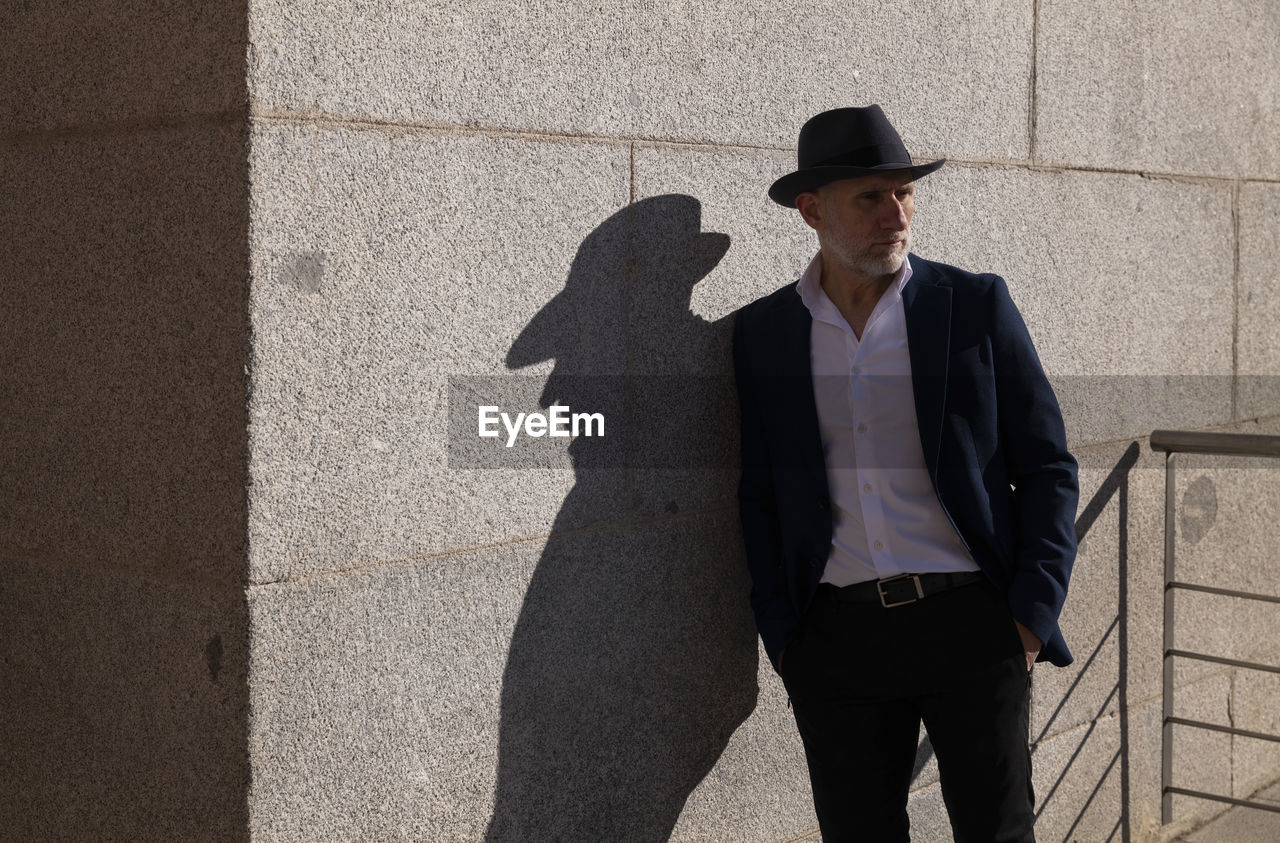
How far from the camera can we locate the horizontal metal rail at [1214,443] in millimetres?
4855

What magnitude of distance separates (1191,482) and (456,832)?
12.6 ft

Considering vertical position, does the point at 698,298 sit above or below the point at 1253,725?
above

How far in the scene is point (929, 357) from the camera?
360 cm

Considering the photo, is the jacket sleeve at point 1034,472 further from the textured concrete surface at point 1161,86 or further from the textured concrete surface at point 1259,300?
the textured concrete surface at point 1259,300

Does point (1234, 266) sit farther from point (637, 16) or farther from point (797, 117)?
point (637, 16)

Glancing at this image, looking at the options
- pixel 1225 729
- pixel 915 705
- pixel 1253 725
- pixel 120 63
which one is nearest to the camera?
pixel 120 63

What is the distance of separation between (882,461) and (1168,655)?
8.25ft

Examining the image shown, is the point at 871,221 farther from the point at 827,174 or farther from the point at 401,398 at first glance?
the point at 401,398

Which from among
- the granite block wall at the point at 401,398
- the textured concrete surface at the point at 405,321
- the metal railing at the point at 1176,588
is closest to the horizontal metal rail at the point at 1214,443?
the metal railing at the point at 1176,588

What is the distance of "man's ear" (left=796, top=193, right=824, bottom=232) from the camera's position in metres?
3.74

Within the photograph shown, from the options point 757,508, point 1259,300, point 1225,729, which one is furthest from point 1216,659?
point 757,508

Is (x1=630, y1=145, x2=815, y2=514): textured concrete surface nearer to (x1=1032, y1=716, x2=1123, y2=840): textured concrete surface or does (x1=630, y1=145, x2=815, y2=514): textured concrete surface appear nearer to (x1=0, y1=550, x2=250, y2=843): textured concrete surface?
(x1=0, y1=550, x2=250, y2=843): textured concrete surface

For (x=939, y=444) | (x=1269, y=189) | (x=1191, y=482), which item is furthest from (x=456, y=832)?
(x=1269, y=189)

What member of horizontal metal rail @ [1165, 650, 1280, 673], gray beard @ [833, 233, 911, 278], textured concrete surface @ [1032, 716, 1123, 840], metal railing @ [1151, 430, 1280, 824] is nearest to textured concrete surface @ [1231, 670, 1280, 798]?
metal railing @ [1151, 430, 1280, 824]
